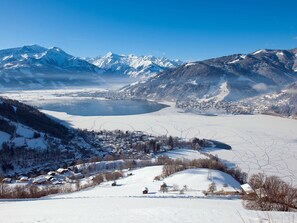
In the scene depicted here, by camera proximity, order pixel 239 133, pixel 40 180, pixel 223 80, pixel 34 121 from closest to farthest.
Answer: pixel 40 180
pixel 34 121
pixel 239 133
pixel 223 80

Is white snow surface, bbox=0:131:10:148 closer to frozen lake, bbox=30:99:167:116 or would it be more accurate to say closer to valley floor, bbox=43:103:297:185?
valley floor, bbox=43:103:297:185

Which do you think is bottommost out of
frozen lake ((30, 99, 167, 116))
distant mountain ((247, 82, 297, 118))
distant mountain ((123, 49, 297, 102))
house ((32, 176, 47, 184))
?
house ((32, 176, 47, 184))

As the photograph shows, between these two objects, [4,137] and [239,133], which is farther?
[239,133]

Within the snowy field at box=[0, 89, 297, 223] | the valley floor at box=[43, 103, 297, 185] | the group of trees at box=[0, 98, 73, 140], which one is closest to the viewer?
the snowy field at box=[0, 89, 297, 223]

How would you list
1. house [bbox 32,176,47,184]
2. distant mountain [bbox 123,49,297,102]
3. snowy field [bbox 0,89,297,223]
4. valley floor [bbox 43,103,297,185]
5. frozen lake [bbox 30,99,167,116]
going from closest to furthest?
snowy field [bbox 0,89,297,223] < house [bbox 32,176,47,184] < valley floor [bbox 43,103,297,185] < frozen lake [bbox 30,99,167,116] < distant mountain [bbox 123,49,297,102]

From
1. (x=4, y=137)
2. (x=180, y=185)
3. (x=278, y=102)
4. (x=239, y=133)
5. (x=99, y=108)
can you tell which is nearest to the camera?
(x=180, y=185)

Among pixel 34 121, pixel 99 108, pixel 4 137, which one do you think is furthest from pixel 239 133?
pixel 99 108

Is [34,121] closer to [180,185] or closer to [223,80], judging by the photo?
[180,185]

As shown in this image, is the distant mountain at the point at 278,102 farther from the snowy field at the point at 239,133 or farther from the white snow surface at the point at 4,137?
the white snow surface at the point at 4,137

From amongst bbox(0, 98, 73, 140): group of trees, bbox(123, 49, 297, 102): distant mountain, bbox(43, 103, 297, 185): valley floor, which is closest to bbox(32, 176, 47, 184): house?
bbox(43, 103, 297, 185): valley floor

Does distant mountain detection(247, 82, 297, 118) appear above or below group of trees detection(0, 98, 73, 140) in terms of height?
above

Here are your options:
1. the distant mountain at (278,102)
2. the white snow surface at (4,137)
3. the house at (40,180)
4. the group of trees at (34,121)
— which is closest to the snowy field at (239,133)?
the group of trees at (34,121)
